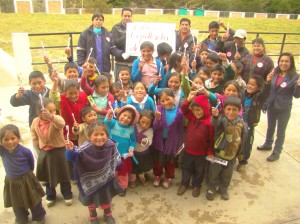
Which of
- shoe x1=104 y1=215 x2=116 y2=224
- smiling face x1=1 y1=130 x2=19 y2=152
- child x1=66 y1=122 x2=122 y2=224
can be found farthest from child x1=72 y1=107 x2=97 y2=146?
shoe x1=104 y1=215 x2=116 y2=224

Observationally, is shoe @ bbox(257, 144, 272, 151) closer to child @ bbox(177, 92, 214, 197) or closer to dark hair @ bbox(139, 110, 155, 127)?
child @ bbox(177, 92, 214, 197)

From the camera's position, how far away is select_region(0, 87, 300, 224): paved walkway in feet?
9.81

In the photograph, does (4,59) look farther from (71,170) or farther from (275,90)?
(275,90)

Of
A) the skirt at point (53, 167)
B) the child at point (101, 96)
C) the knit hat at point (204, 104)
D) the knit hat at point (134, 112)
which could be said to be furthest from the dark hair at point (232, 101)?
the skirt at point (53, 167)

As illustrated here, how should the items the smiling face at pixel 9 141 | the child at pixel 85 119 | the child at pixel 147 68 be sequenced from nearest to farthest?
the smiling face at pixel 9 141 < the child at pixel 85 119 < the child at pixel 147 68

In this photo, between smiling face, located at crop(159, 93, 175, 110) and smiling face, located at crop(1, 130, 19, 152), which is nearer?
smiling face, located at crop(1, 130, 19, 152)

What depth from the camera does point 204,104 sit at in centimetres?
308

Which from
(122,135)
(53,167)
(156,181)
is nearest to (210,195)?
(156,181)

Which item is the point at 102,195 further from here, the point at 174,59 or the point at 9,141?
the point at 174,59

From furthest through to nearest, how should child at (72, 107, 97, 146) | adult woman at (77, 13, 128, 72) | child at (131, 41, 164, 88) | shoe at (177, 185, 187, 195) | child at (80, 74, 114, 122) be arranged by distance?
adult woman at (77, 13, 128, 72) → child at (131, 41, 164, 88) → shoe at (177, 185, 187, 195) → child at (80, 74, 114, 122) → child at (72, 107, 97, 146)

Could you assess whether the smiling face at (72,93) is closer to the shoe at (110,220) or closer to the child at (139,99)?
the child at (139,99)

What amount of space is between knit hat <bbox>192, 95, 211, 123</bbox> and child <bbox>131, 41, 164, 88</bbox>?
923 millimetres

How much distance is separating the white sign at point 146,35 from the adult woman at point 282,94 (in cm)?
180

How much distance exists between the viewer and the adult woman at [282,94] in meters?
3.71
